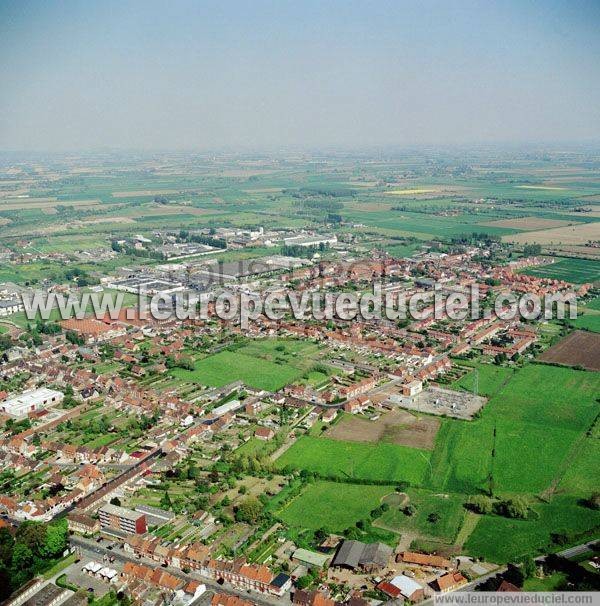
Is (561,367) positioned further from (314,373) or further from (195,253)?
(195,253)

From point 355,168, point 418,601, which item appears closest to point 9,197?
point 355,168

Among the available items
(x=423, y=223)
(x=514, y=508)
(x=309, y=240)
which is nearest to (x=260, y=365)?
(x=514, y=508)

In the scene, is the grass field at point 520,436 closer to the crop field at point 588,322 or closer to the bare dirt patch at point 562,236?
the crop field at point 588,322

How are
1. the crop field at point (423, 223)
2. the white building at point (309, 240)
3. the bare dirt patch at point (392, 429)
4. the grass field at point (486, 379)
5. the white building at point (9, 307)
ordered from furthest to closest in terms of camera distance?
the crop field at point (423, 223) < the white building at point (309, 240) < the white building at point (9, 307) < the grass field at point (486, 379) < the bare dirt patch at point (392, 429)

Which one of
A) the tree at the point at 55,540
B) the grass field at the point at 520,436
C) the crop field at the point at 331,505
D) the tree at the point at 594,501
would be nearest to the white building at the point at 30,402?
the tree at the point at 55,540

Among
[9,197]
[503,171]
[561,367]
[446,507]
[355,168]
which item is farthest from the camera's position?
[355,168]

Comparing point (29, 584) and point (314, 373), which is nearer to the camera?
point (29, 584)

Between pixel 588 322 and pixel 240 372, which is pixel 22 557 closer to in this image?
pixel 240 372
